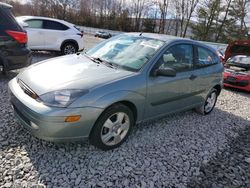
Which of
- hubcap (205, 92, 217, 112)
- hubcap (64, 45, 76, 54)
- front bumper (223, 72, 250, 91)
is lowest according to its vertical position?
front bumper (223, 72, 250, 91)

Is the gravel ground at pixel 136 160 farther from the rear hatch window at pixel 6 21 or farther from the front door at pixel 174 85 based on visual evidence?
the rear hatch window at pixel 6 21

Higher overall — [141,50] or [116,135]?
[141,50]

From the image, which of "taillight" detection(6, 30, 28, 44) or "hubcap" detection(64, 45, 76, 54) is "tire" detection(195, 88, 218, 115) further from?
"hubcap" detection(64, 45, 76, 54)

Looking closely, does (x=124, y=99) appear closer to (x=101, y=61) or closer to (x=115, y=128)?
(x=115, y=128)

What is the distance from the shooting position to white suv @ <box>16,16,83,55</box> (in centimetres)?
891

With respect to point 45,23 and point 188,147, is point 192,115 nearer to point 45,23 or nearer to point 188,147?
point 188,147

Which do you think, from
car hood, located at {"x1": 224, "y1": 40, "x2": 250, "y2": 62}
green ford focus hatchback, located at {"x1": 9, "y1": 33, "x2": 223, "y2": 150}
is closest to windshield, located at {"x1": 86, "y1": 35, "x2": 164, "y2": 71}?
green ford focus hatchback, located at {"x1": 9, "y1": 33, "x2": 223, "y2": 150}

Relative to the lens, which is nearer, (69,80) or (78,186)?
(78,186)

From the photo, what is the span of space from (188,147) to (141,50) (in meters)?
1.71

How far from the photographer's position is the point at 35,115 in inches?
108

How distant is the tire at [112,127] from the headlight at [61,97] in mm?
441

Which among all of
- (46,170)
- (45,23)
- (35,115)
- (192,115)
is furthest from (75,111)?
(45,23)

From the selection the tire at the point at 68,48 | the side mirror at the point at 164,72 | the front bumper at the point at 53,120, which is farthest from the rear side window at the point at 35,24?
the side mirror at the point at 164,72

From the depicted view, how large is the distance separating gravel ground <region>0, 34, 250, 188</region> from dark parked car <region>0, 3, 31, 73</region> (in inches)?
43.5
